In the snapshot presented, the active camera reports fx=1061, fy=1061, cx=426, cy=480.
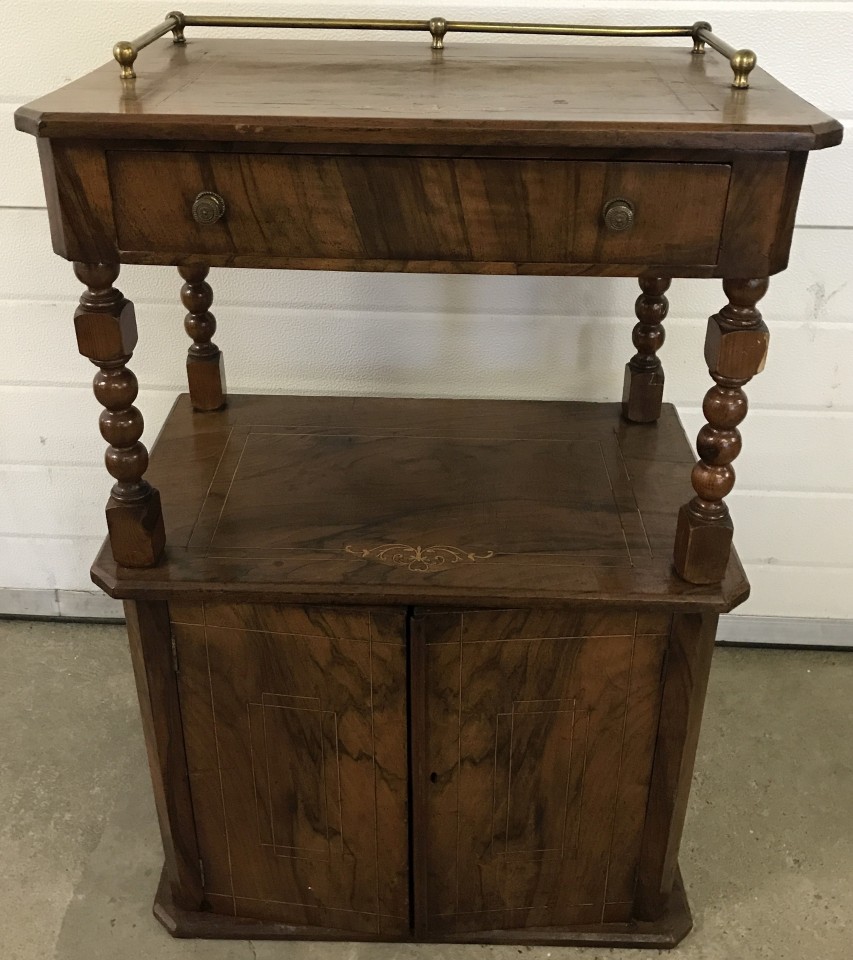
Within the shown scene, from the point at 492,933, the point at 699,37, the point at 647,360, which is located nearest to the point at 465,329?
the point at 647,360

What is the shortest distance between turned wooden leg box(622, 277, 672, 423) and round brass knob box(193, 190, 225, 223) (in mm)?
808

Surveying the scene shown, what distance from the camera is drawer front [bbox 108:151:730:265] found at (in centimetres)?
119

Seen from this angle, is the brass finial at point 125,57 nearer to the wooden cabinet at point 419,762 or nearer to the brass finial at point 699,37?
the wooden cabinet at point 419,762

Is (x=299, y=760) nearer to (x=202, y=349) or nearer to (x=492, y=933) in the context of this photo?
(x=492, y=933)

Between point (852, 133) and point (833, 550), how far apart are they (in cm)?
86

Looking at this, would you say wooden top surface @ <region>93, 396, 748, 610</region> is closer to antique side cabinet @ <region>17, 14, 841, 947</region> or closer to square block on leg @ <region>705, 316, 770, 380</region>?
antique side cabinet @ <region>17, 14, 841, 947</region>

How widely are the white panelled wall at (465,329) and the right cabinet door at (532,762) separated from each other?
2.45 ft

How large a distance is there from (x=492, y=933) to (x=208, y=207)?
122cm

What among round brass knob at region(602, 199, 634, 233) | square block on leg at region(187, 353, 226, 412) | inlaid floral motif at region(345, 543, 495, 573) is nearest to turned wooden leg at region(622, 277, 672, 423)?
inlaid floral motif at region(345, 543, 495, 573)

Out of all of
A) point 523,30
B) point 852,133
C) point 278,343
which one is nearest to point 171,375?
point 278,343

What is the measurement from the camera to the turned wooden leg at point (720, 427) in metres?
1.26

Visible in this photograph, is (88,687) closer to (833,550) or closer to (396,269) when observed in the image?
(396,269)

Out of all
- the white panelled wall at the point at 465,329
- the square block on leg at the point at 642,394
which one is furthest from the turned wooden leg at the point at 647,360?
the white panelled wall at the point at 465,329

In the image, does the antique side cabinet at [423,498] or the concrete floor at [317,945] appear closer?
the antique side cabinet at [423,498]
